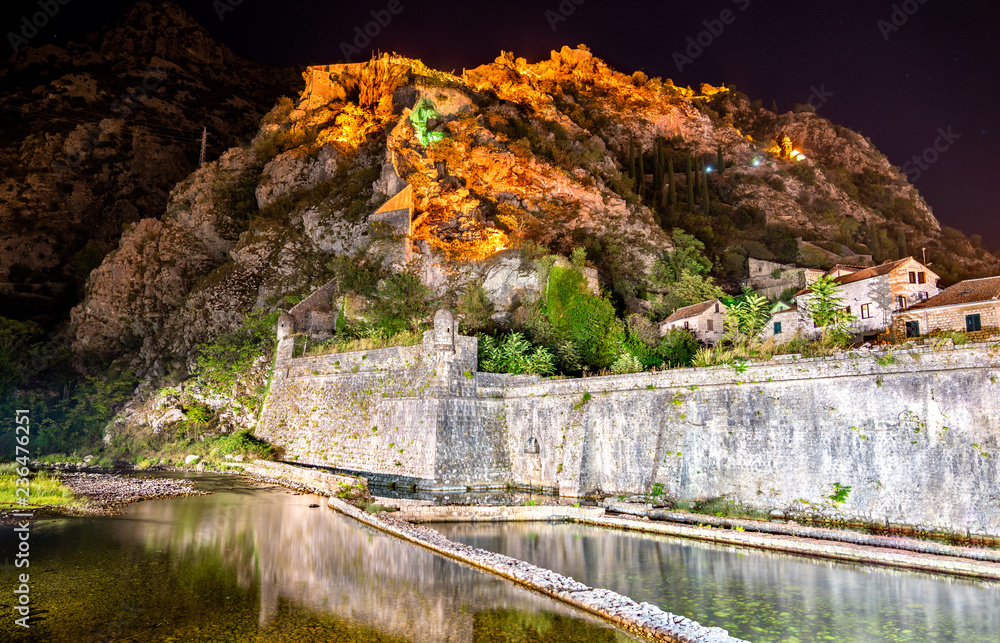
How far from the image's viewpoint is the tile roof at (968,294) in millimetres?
21592

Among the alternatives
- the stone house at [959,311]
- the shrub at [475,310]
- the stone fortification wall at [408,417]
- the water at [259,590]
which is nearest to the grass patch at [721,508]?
the stone fortification wall at [408,417]

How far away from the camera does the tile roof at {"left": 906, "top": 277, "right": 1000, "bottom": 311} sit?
70.8 feet

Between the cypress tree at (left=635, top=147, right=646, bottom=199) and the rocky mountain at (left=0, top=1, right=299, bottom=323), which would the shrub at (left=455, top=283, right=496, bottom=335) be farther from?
the rocky mountain at (left=0, top=1, right=299, bottom=323)

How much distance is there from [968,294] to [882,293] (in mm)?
4351

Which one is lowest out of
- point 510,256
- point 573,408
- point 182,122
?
point 573,408

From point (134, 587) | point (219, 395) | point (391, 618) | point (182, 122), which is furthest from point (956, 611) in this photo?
point (182, 122)

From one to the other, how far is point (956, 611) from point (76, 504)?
82.3ft

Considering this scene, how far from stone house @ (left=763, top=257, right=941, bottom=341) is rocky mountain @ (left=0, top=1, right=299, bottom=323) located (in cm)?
5211

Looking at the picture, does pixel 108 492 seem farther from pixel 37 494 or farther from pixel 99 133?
pixel 99 133

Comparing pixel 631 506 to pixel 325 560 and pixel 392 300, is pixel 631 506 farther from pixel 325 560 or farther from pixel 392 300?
pixel 392 300

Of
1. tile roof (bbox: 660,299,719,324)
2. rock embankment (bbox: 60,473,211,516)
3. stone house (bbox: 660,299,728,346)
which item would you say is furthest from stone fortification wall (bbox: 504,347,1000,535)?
rock embankment (bbox: 60,473,211,516)

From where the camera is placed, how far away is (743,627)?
974 centimetres

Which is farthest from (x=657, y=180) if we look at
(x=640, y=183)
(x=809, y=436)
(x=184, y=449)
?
(x=184, y=449)

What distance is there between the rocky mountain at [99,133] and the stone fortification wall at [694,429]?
36.0m
